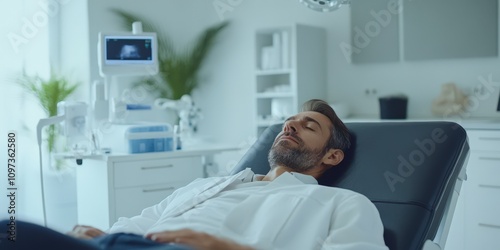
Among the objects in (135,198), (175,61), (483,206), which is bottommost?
(483,206)

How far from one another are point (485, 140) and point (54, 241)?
2.66m

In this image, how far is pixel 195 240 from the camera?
5.47 feet

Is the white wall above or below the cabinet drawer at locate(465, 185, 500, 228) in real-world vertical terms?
above

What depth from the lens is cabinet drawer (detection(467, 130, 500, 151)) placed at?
3.46m

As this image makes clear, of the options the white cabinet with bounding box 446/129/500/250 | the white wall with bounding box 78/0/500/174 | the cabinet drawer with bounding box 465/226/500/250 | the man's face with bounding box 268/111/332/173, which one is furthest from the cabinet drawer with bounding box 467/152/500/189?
the man's face with bounding box 268/111/332/173

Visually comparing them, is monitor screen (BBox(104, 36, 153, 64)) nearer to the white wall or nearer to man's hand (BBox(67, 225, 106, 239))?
the white wall

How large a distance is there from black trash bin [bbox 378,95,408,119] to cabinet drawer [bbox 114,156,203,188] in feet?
4.37

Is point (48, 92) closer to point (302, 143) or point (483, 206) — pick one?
point (302, 143)

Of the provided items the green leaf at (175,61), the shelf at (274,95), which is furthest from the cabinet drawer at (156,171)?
the green leaf at (175,61)

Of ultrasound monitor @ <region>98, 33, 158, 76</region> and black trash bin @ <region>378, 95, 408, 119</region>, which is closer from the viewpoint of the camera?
ultrasound monitor @ <region>98, 33, 158, 76</region>

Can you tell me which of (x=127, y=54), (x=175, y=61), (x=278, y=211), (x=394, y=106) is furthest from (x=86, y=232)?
(x=175, y=61)

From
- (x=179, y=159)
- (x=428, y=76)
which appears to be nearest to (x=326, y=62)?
(x=428, y=76)

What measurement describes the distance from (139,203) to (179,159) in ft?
1.02

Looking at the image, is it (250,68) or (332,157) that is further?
(250,68)
